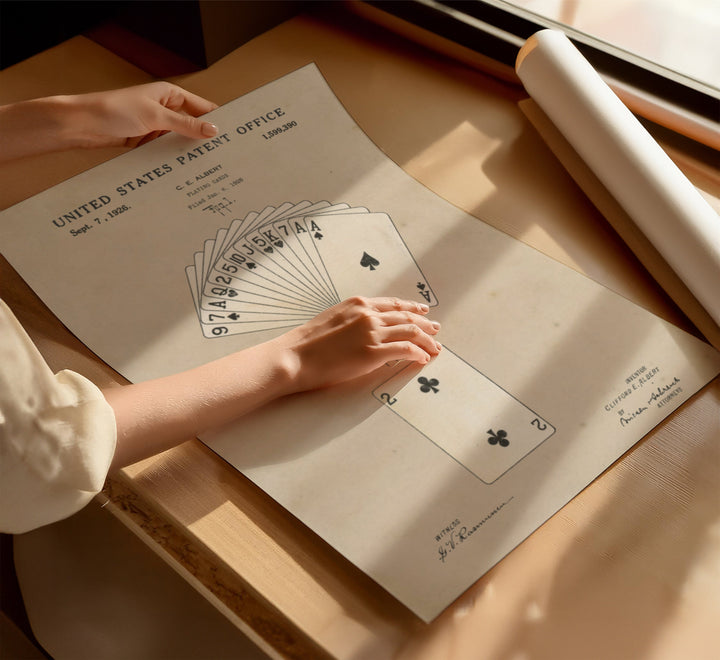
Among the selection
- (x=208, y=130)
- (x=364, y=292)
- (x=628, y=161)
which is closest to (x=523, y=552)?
(x=364, y=292)

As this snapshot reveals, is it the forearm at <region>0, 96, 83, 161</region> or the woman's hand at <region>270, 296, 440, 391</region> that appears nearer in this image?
the woman's hand at <region>270, 296, 440, 391</region>

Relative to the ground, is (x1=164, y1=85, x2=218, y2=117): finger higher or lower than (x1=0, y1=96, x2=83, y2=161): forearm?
higher

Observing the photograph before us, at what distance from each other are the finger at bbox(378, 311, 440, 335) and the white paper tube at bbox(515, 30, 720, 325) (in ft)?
0.73

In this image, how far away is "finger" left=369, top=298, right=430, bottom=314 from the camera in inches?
25.2

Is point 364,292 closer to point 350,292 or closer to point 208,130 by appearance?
point 350,292

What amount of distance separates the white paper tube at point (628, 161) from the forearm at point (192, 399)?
0.35 m

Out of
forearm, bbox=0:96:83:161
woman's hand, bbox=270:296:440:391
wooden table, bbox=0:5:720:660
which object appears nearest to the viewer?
wooden table, bbox=0:5:720:660

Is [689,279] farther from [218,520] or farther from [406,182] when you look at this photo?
[218,520]

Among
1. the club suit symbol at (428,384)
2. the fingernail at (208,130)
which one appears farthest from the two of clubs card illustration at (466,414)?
the fingernail at (208,130)

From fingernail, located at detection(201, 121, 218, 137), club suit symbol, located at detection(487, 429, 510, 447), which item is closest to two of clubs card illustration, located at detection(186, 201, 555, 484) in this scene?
club suit symbol, located at detection(487, 429, 510, 447)

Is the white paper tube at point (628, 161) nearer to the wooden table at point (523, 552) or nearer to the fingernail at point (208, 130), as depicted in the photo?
the wooden table at point (523, 552)

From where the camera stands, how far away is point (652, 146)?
700 millimetres

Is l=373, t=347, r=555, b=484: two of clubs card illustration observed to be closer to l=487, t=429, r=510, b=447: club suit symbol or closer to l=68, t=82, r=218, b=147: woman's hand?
l=487, t=429, r=510, b=447: club suit symbol

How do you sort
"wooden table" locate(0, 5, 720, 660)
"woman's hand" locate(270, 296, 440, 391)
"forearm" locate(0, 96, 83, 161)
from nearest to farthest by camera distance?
"wooden table" locate(0, 5, 720, 660), "woman's hand" locate(270, 296, 440, 391), "forearm" locate(0, 96, 83, 161)
